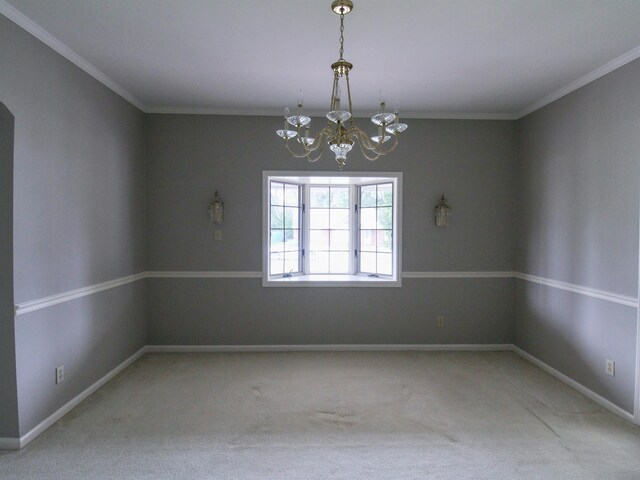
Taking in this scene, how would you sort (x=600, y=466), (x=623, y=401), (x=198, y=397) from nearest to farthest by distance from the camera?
(x=600, y=466) → (x=623, y=401) → (x=198, y=397)

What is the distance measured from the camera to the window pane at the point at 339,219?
16.2 feet

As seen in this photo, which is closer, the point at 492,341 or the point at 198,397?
the point at 198,397

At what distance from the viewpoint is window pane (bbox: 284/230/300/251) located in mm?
4723

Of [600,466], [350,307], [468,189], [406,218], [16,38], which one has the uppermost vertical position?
[16,38]

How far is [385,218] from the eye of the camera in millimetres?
4672

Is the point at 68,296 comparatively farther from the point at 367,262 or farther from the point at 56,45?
the point at 367,262

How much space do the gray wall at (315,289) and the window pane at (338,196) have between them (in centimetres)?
59

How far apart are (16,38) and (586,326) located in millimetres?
4865

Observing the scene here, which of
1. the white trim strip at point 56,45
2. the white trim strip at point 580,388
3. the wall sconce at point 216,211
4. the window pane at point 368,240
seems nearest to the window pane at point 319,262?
the window pane at point 368,240

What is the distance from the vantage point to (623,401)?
2.94 metres

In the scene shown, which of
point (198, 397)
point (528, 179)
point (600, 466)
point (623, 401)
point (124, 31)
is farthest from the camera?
point (528, 179)

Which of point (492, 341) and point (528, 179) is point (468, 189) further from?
point (492, 341)

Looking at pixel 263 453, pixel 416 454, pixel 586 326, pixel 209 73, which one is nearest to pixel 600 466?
pixel 416 454

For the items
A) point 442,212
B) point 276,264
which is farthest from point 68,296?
point 442,212
